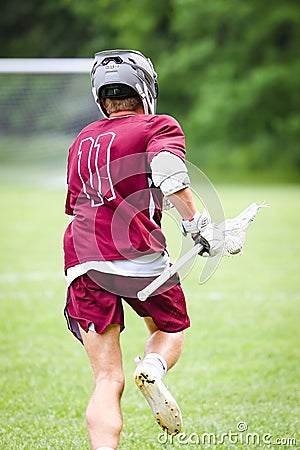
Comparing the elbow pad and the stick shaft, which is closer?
the elbow pad

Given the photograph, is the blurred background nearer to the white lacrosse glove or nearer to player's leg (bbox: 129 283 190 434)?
player's leg (bbox: 129 283 190 434)

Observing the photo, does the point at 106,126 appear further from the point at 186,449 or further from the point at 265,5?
the point at 265,5

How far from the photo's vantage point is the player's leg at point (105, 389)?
9.16ft

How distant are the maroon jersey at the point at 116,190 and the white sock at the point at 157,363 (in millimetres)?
359

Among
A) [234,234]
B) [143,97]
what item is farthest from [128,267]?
[143,97]

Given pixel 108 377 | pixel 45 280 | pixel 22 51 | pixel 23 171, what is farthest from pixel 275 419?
pixel 22 51

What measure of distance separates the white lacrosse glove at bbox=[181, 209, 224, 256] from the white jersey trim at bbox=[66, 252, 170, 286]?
0.17 metres

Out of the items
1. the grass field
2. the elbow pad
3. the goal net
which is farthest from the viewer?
the goal net

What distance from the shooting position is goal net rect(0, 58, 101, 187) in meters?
11.9

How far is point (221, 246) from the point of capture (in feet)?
9.64

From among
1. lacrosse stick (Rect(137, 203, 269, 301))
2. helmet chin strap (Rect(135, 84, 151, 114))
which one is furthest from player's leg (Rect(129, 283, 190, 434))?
helmet chin strap (Rect(135, 84, 151, 114))

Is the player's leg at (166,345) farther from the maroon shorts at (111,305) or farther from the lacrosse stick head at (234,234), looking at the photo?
the lacrosse stick head at (234,234)

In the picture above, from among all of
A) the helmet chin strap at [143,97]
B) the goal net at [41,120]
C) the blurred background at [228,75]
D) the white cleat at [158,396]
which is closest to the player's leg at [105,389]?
the white cleat at [158,396]

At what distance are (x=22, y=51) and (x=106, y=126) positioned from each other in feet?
96.7
